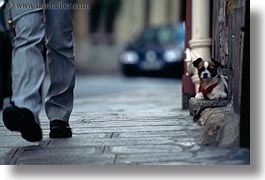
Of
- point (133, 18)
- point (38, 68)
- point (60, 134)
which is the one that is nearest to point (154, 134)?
point (60, 134)

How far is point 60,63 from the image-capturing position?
293cm

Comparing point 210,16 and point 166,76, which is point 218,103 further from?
point 166,76

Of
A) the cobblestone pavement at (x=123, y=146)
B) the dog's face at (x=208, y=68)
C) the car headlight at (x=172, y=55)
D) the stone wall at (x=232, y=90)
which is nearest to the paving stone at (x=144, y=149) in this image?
the cobblestone pavement at (x=123, y=146)

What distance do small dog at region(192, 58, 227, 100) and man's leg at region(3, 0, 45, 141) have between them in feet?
2.71

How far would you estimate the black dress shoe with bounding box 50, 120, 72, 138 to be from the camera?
2916mm

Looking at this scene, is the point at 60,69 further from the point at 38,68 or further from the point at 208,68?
the point at 208,68

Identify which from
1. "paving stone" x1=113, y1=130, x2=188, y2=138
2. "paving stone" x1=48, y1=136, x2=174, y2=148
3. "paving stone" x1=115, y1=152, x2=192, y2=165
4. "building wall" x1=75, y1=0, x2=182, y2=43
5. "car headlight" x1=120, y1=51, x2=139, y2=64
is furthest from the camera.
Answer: "building wall" x1=75, y1=0, x2=182, y2=43

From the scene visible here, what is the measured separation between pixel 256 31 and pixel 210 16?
145 cm

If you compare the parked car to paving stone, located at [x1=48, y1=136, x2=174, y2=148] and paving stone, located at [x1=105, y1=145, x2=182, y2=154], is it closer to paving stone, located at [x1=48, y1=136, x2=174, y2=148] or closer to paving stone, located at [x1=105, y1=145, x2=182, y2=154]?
paving stone, located at [x1=48, y1=136, x2=174, y2=148]

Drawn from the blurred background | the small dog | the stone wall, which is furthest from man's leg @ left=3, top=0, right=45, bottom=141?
the blurred background

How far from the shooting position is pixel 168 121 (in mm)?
3203

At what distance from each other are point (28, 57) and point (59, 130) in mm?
374

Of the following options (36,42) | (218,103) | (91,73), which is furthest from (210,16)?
(91,73)

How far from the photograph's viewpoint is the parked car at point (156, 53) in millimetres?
11344
